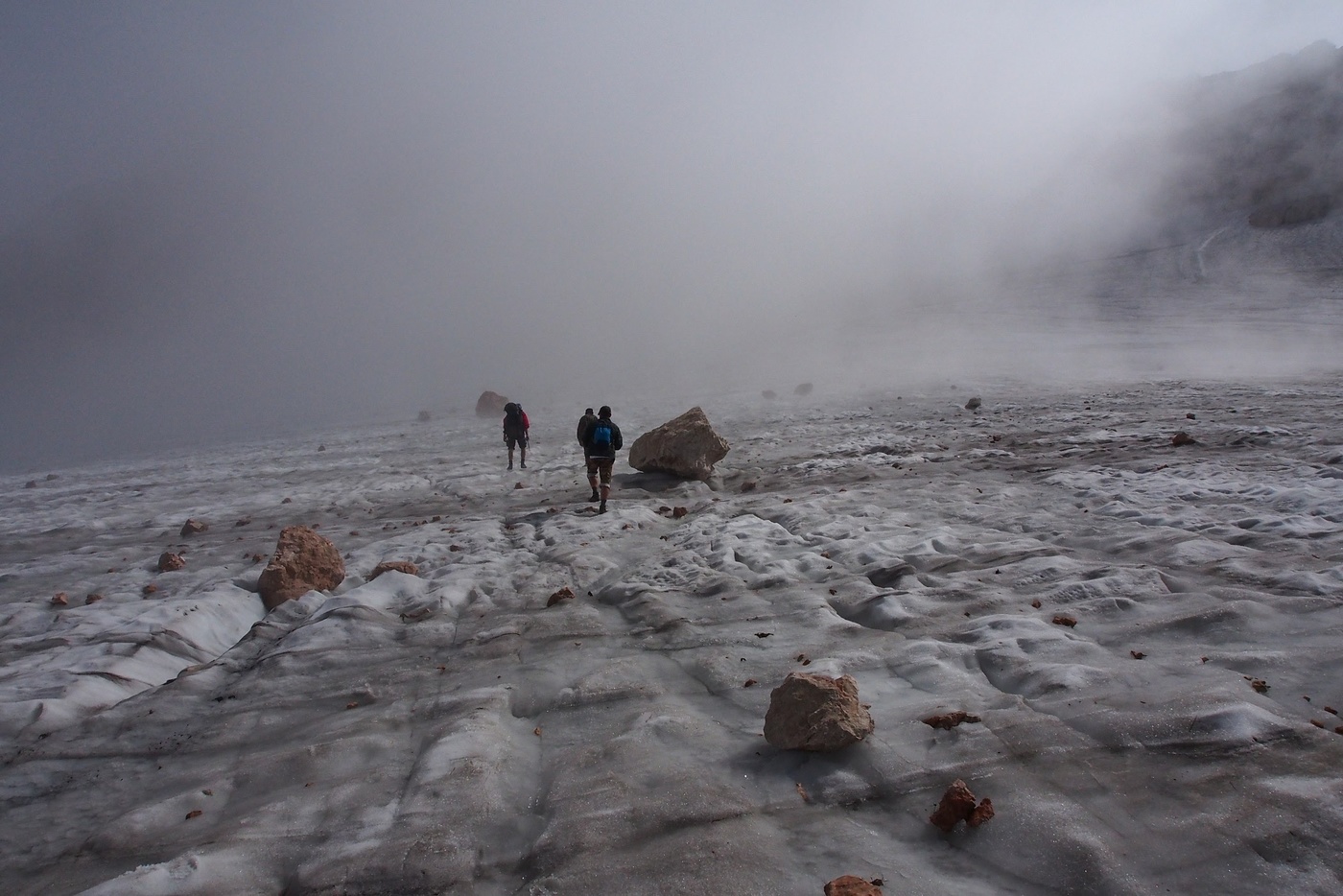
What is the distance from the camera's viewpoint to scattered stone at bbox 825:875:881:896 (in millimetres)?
2713

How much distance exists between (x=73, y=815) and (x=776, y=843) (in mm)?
4264

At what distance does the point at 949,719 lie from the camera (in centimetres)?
390

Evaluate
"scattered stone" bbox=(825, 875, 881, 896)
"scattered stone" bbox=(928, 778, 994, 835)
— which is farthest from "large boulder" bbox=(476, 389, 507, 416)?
"scattered stone" bbox=(825, 875, 881, 896)

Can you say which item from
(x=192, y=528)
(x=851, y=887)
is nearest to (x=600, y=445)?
(x=192, y=528)

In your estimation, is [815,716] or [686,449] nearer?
[815,716]

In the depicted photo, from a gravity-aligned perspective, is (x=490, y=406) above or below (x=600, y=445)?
above

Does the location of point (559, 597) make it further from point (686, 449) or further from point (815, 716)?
point (686, 449)

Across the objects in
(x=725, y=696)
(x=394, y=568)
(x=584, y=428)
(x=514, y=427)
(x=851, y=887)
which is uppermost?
(x=584, y=428)

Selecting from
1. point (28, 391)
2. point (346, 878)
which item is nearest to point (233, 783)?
point (346, 878)

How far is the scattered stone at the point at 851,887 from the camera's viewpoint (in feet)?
8.90

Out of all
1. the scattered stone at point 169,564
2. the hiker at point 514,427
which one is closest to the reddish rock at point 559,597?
the scattered stone at point 169,564

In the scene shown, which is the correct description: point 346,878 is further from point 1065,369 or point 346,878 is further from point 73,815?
point 1065,369

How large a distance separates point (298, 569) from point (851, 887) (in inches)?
277

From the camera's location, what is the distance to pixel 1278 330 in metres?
24.6
